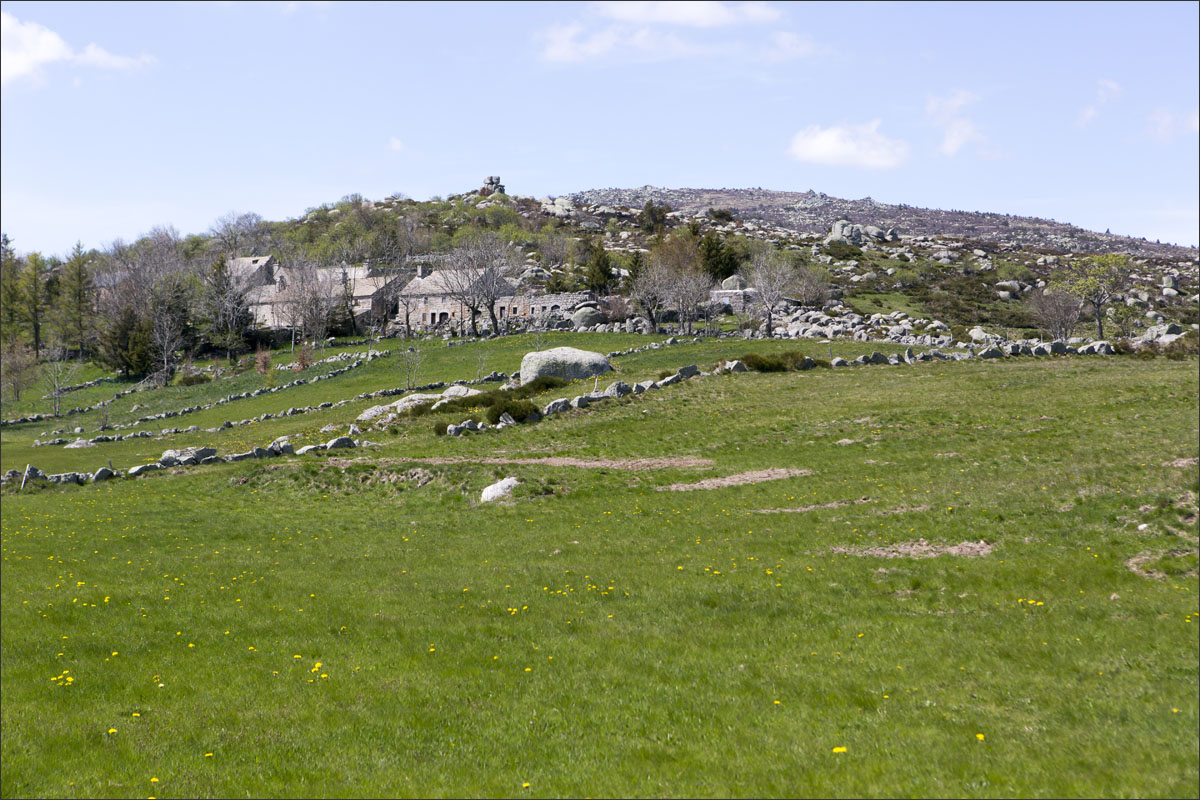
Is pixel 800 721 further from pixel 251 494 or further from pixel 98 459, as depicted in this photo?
pixel 98 459

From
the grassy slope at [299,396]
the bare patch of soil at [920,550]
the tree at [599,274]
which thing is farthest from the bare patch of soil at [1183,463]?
the tree at [599,274]

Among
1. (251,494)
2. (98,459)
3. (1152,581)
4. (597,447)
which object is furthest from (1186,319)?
(98,459)

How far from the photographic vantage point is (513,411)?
46062mm

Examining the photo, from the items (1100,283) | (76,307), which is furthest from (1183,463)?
(76,307)

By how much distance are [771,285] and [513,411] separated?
57362mm

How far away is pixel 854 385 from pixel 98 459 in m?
49.8

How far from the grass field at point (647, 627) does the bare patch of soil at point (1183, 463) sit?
150 millimetres

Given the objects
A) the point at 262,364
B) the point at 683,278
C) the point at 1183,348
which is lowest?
the point at 1183,348

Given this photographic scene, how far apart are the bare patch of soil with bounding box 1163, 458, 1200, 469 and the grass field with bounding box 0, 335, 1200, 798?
0.15 metres

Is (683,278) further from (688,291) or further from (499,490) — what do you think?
(499,490)

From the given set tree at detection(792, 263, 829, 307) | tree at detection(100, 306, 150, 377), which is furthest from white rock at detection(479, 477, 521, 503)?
tree at detection(100, 306, 150, 377)

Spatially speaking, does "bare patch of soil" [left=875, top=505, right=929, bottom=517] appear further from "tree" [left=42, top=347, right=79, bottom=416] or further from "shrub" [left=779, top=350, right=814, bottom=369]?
"tree" [left=42, top=347, right=79, bottom=416]

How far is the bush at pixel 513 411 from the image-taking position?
1807 inches

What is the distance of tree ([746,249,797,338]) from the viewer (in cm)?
8881
